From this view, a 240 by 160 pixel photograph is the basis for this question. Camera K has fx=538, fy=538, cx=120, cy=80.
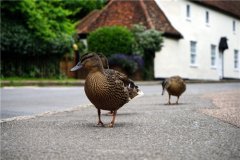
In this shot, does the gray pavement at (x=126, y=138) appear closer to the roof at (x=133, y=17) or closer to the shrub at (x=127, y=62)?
the shrub at (x=127, y=62)

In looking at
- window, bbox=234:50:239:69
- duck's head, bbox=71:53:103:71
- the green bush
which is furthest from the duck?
window, bbox=234:50:239:69

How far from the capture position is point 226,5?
4562cm

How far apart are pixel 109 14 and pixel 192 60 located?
7.44 m

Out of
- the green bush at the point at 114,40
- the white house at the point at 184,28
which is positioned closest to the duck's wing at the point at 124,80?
the green bush at the point at 114,40

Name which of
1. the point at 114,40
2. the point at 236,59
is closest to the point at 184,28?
the point at 114,40

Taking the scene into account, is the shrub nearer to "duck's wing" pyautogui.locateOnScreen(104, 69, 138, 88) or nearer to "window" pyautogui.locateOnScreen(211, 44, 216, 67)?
"window" pyautogui.locateOnScreen(211, 44, 216, 67)

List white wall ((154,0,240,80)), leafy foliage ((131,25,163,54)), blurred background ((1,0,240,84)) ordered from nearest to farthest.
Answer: blurred background ((1,0,240,84))
leafy foliage ((131,25,163,54))
white wall ((154,0,240,80))

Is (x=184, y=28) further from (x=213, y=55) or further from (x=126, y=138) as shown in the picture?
(x=126, y=138)

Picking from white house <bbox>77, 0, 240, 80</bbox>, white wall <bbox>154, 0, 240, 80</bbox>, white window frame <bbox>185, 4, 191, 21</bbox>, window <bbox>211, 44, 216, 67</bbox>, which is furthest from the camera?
window <bbox>211, 44, 216, 67</bbox>

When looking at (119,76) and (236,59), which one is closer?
(119,76)

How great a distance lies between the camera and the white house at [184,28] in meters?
34.8

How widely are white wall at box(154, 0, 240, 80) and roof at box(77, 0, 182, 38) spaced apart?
2.18 ft

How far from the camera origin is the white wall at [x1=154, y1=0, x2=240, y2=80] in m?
35.2

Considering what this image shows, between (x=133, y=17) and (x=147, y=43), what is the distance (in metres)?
3.38
